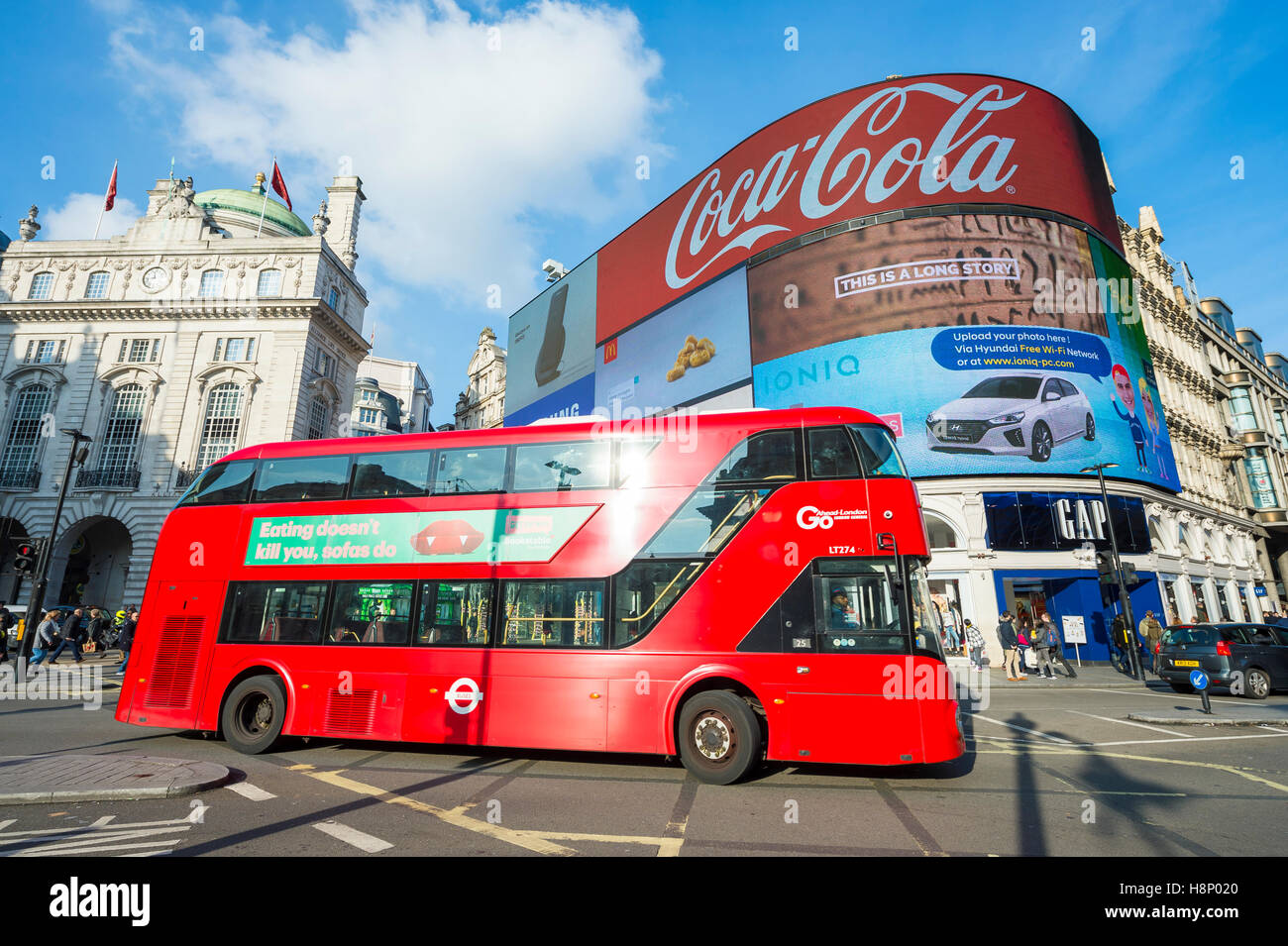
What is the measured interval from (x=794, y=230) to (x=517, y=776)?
92.9ft

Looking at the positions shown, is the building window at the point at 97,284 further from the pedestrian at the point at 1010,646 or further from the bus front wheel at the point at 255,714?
the pedestrian at the point at 1010,646

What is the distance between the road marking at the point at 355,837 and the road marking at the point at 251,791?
1249mm

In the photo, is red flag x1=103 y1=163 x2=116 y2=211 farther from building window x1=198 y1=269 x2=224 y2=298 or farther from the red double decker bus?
the red double decker bus

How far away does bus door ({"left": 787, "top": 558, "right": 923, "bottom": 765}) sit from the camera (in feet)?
21.4

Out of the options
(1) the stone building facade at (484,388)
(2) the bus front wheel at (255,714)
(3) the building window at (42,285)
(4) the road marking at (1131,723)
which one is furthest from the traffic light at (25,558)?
(1) the stone building facade at (484,388)

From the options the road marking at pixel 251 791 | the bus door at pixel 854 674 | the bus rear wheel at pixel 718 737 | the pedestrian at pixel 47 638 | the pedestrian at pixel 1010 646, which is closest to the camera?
the road marking at pixel 251 791

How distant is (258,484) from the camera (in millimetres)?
9133

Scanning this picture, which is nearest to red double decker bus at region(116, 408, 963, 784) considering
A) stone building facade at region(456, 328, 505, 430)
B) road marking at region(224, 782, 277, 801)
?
road marking at region(224, 782, 277, 801)

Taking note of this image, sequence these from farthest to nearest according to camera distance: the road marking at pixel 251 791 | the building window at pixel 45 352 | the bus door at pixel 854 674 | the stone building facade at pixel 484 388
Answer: the stone building facade at pixel 484 388
the building window at pixel 45 352
the bus door at pixel 854 674
the road marking at pixel 251 791

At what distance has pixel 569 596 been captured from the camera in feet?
25.2

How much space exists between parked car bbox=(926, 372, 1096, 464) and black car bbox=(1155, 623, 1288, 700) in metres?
10.9

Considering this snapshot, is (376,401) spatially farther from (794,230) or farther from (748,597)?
(748,597)

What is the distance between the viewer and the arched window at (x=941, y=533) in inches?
945
